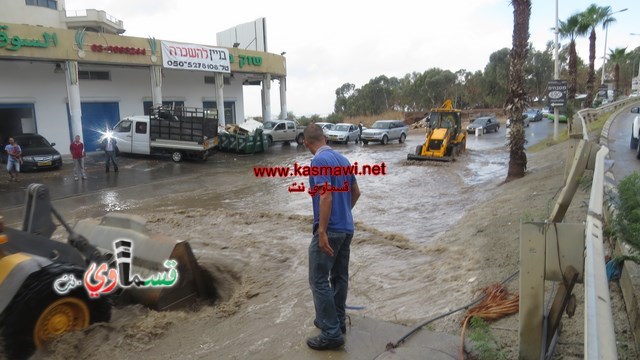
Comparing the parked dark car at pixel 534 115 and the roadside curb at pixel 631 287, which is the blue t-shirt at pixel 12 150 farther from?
the parked dark car at pixel 534 115

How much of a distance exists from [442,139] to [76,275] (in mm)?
17871

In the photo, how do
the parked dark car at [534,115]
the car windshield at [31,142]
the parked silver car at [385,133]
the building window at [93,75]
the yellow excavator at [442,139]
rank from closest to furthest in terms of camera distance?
the car windshield at [31,142] → the yellow excavator at [442,139] → the building window at [93,75] → the parked silver car at [385,133] → the parked dark car at [534,115]

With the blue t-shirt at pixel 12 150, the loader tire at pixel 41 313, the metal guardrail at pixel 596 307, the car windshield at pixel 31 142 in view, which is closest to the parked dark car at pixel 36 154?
the car windshield at pixel 31 142

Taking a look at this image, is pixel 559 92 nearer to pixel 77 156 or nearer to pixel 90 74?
pixel 77 156

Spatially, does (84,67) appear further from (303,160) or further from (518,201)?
(518,201)

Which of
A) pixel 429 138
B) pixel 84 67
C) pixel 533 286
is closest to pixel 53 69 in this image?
pixel 84 67

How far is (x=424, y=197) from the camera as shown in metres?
12.8

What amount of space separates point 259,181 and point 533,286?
Result: 44.7 feet

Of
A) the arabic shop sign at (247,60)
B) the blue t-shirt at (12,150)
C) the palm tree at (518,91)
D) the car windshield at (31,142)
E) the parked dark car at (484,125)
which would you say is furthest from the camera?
the parked dark car at (484,125)

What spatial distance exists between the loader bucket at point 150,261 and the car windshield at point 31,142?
51.7 feet

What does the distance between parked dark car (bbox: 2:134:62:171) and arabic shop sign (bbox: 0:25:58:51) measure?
3652 millimetres

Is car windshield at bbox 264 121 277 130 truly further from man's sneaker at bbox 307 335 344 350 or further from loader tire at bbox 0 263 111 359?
man's sneaker at bbox 307 335 344 350

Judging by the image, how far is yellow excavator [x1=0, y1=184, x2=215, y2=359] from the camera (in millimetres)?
3809

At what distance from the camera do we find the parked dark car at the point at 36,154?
18.0 m
